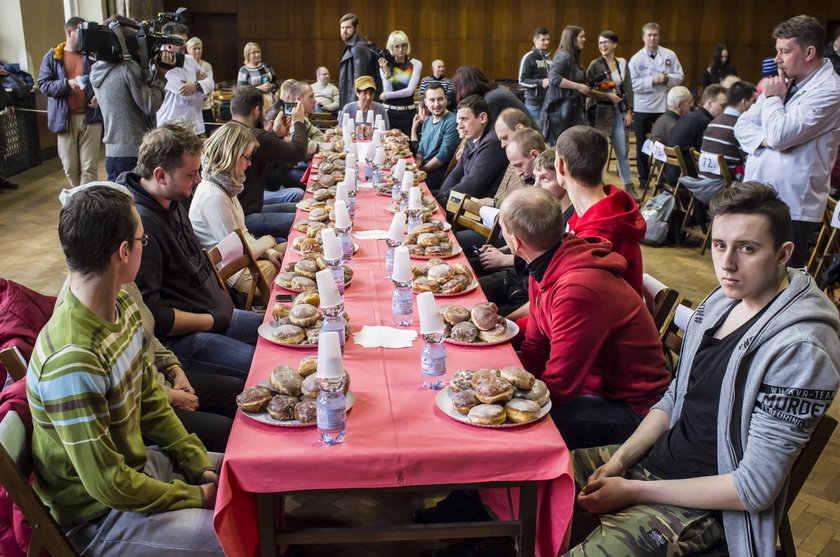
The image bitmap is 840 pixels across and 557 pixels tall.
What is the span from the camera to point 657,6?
50.1ft

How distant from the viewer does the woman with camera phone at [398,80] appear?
9242 millimetres

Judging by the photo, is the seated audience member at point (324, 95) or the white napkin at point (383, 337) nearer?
the white napkin at point (383, 337)

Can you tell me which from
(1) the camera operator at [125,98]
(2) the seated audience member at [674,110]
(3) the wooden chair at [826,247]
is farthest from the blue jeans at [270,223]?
(2) the seated audience member at [674,110]

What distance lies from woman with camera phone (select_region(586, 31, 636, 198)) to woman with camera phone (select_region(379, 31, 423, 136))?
223 centimetres

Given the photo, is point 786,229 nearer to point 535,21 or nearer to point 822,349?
point 822,349

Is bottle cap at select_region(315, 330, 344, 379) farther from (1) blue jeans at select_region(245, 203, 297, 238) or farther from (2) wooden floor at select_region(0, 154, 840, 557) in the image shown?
(1) blue jeans at select_region(245, 203, 297, 238)

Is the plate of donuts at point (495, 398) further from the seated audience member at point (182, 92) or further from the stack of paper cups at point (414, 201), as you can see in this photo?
the seated audience member at point (182, 92)

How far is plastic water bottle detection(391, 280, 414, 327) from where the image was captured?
2.83 meters

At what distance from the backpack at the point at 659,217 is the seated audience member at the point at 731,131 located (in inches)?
22.8

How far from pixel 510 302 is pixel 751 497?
2205 millimetres

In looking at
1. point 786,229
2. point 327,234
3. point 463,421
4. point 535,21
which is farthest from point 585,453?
point 535,21

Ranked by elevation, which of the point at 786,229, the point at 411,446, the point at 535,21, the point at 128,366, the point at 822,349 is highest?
the point at 535,21

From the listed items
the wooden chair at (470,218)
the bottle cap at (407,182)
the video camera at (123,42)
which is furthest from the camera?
the video camera at (123,42)

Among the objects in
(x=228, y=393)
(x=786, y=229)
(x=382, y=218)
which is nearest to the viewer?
(x=786, y=229)
